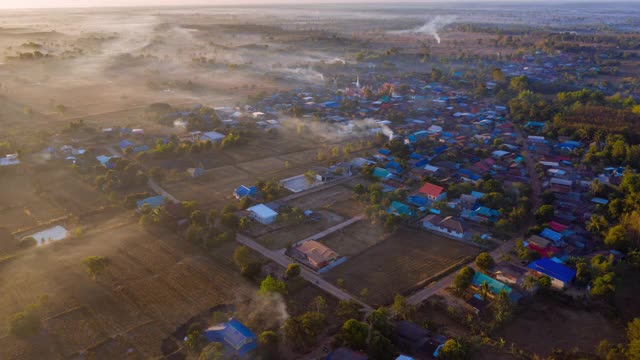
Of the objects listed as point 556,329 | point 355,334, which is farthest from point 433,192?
point 355,334

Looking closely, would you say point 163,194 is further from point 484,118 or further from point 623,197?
point 484,118

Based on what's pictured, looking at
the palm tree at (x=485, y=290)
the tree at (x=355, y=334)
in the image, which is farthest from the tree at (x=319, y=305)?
the palm tree at (x=485, y=290)

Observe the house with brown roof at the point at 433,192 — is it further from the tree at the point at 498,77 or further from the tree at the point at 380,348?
the tree at the point at 498,77

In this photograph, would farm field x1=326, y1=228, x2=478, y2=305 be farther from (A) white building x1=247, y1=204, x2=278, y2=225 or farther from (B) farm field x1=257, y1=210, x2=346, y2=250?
(A) white building x1=247, y1=204, x2=278, y2=225

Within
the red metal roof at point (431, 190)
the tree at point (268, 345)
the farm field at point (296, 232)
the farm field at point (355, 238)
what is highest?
the red metal roof at point (431, 190)

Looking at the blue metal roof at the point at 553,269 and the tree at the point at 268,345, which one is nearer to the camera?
the tree at the point at 268,345

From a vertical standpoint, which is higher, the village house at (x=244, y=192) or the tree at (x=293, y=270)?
the tree at (x=293, y=270)

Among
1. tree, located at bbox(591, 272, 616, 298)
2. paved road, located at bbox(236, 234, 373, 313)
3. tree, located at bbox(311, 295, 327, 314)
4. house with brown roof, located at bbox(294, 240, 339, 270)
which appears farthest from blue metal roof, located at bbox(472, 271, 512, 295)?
tree, located at bbox(311, 295, 327, 314)
